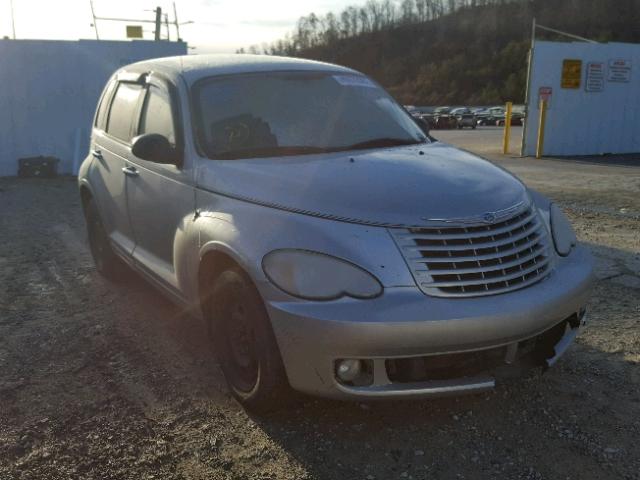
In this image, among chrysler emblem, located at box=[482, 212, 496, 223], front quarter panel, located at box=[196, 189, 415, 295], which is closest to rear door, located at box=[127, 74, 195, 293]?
front quarter panel, located at box=[196, 189, 415, 295]

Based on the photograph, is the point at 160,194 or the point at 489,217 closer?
the point at 489,217

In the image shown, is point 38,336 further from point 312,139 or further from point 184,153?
point 312,139

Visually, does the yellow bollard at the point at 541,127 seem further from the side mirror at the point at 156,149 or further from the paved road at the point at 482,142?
the side mirror at the point at 156,149

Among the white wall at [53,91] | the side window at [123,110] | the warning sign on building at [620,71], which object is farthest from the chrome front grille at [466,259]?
the warning sign on building at [620,71]

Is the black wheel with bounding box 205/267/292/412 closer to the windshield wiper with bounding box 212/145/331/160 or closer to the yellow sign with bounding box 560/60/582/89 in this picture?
the windshield wiper with bounding box 212/145/331/160

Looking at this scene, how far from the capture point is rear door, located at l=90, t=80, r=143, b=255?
4590mm

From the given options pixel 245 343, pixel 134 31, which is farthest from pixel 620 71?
pixel 245 343

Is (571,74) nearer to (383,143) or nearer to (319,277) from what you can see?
(383,143)

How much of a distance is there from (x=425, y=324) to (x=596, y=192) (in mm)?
8563

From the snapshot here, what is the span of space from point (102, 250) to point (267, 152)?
8.20 ft

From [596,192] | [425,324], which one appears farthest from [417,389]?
[596,192]

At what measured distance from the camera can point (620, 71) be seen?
53.3ft

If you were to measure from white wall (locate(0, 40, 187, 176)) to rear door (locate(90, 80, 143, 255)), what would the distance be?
28.6ft

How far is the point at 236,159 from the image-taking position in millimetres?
3498
